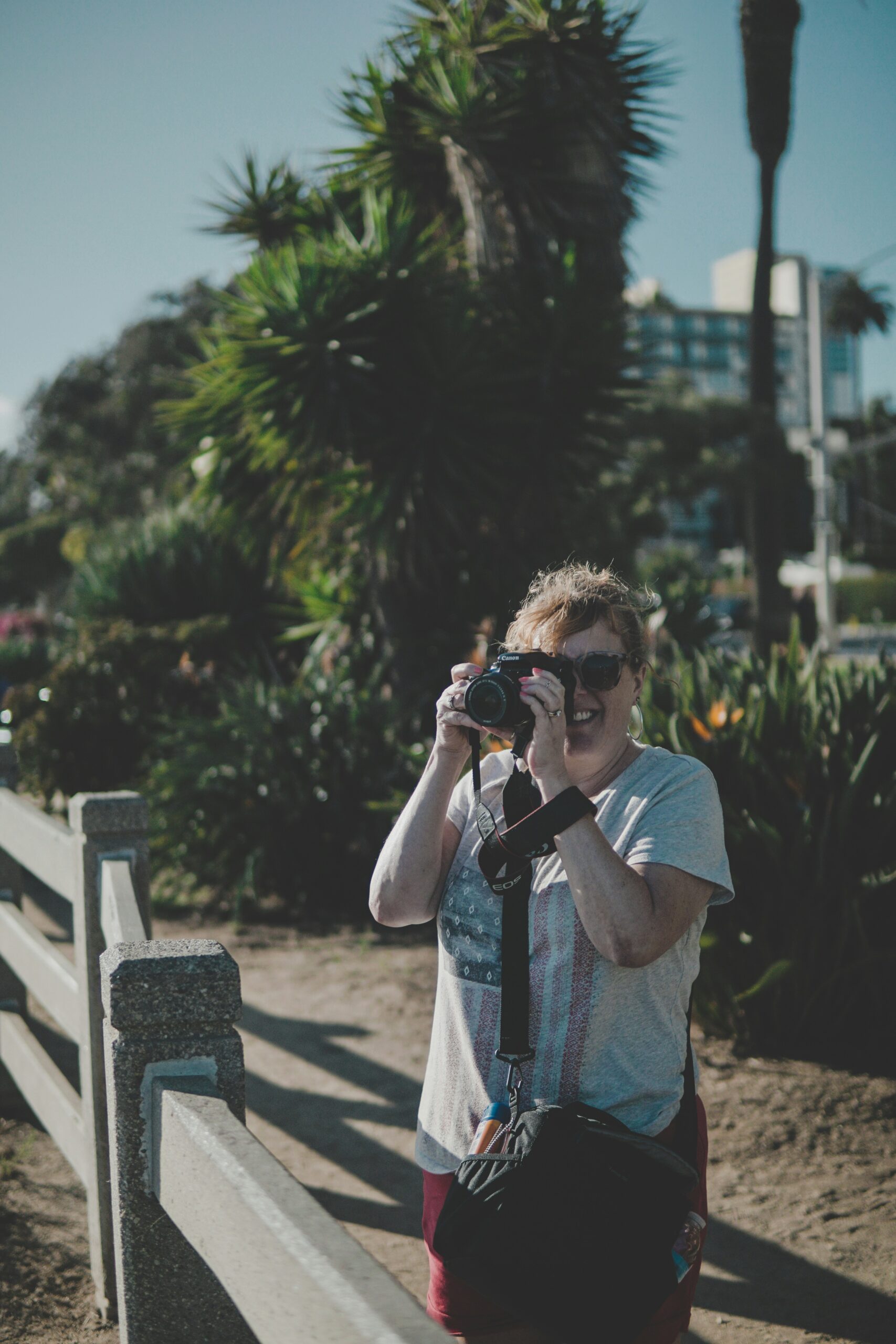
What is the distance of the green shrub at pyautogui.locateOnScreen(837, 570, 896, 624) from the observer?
165 feet

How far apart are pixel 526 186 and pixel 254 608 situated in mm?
4455

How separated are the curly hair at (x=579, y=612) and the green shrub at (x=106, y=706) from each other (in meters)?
7.14

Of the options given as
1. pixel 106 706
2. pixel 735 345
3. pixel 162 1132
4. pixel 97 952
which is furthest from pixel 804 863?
pixel 735 345

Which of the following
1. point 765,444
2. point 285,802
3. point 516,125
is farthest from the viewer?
point 765,444

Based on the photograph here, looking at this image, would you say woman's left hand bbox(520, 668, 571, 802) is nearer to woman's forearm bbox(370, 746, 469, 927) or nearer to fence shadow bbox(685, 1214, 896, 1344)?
woman's forearm bbox(370, 746, 469, 927)

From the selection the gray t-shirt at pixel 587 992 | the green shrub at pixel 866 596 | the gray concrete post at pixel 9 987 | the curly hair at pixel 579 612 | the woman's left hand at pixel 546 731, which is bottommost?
the gray concrete post at pixel 9 987

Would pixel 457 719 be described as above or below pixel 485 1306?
above

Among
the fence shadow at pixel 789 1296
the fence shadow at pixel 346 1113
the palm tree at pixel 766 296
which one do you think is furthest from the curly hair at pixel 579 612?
the palm tree at pixel 766 296

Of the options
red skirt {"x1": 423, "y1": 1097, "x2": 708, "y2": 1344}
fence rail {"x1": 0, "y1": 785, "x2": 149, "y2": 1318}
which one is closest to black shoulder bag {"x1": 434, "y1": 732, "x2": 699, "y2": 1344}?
red skirt {"x1": 423, "y1": 1097, "x2": 708, "y2": 1344}

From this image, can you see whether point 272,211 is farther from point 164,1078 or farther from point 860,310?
point 860,310

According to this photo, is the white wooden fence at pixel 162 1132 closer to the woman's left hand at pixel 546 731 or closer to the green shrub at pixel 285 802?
the woman's left hand at pixel 546 731

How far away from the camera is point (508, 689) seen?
1937 millimetres

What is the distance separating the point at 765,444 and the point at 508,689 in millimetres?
12800

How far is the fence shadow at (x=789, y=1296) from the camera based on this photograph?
9.89ft
